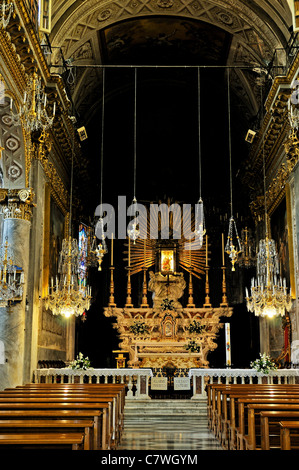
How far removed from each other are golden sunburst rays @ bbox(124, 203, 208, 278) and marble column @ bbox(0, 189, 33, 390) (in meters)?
8.11

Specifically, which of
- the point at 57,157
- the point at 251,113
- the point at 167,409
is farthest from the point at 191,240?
the point at 167,409

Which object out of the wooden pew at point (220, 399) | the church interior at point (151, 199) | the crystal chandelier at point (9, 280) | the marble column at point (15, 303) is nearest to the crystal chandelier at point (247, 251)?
the church interior at point (151, 199)

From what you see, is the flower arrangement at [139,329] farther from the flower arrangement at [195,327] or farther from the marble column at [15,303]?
the marble column at [15,303]

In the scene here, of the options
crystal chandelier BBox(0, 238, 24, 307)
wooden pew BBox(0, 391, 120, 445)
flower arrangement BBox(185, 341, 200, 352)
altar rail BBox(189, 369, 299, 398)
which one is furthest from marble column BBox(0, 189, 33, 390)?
flower arrangement BBox(185, 341, 200, 352)

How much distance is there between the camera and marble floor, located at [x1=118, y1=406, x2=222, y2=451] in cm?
820

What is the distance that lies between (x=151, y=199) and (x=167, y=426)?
1220 cm

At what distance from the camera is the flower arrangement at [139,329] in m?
18.5

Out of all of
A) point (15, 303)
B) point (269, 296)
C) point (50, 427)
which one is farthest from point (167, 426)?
point (50, 427)

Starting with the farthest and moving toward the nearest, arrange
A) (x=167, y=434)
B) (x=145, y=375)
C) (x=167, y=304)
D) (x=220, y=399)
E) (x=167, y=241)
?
(x=167, y=241) → (x=167, y=304) → (x=145, y=375) → (x=167, y=434) → (x=220, y=399)

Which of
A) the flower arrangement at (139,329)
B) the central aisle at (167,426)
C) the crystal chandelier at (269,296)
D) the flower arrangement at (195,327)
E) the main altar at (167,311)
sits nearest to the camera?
the central aisle at (167,426)

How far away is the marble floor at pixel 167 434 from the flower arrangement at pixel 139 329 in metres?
6.25

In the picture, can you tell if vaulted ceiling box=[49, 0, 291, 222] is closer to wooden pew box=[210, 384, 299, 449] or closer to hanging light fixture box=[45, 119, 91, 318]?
hanging light fixture box=[45, 119, 91, 318]

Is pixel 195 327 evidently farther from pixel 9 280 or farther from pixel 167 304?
pixel 9 280

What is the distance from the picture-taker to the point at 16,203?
12.6 metres
